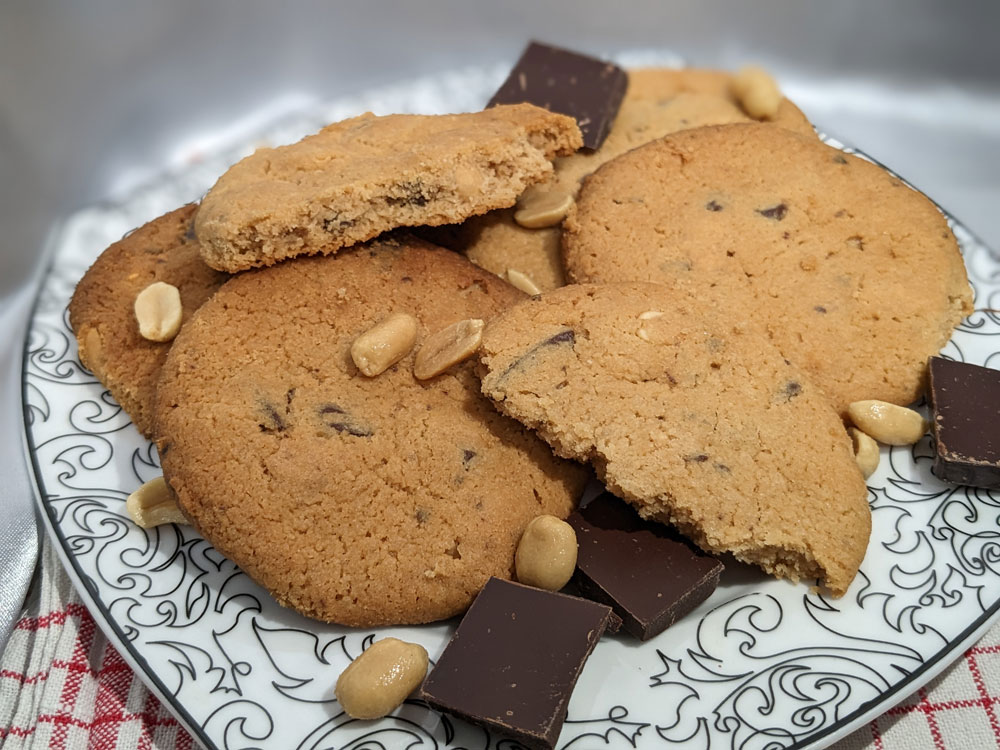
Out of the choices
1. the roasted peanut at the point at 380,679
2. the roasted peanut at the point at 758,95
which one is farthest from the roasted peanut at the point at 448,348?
the roasted peanut at the point at 758,95

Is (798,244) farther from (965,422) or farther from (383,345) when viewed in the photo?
(383,345)

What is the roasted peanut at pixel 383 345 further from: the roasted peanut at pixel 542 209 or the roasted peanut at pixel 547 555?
the roasted peanut at pixel 542 209

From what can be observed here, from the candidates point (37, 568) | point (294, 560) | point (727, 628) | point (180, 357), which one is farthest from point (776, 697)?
point (37, 568)

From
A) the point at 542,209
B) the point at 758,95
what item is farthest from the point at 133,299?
the point at 758,95

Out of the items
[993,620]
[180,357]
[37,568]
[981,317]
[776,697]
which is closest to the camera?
[776,697]

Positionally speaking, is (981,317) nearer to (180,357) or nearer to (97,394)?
(180,357)

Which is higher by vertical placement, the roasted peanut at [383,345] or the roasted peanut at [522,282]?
the roasted peanut at [383,345]

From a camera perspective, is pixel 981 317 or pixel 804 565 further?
pixel 981 317
